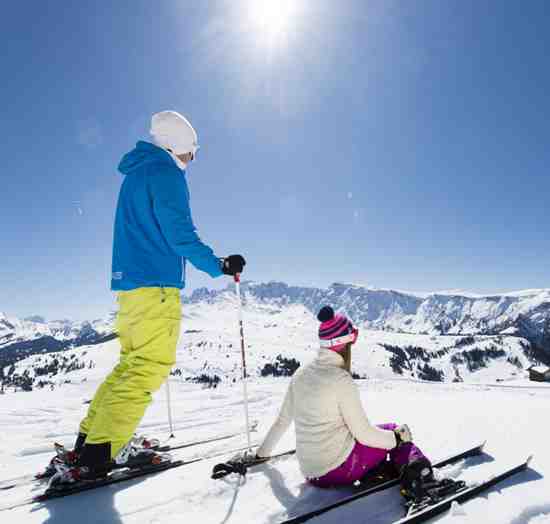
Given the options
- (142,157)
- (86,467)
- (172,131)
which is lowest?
(86,467)

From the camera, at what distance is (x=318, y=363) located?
3242 millimetres

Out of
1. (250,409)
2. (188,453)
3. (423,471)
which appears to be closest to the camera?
(423,471)

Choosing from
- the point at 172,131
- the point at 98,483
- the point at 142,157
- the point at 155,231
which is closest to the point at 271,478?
the point at 98,483

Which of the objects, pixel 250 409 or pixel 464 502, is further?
pixel 250 409

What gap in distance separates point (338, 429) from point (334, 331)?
2.69 feet

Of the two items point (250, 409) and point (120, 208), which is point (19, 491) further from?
point (250, 409)

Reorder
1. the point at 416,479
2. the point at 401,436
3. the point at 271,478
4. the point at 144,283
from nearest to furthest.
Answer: the point at 416,479
the point at 401,436
the point at 271,478
the point at 144,283

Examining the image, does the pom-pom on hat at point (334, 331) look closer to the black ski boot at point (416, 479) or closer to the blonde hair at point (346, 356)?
the blonde hair at point (346, 356)

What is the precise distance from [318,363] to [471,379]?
22916 cm

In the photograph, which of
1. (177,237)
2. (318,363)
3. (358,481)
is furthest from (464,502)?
(177,237)

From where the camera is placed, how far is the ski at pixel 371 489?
8.71ft

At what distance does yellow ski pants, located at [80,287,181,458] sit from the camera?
3.33m

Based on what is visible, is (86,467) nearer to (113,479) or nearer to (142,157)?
(113,479)

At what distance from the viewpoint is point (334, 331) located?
3.15 metres
